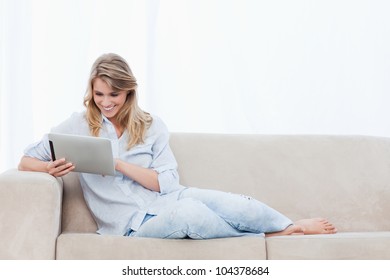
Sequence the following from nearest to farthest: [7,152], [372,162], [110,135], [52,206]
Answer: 1. [52,206]
2. [110,135]
3. [372,162]
4. [7,152]

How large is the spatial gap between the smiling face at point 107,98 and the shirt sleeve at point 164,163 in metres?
0.21

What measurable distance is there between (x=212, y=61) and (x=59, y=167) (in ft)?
4.35

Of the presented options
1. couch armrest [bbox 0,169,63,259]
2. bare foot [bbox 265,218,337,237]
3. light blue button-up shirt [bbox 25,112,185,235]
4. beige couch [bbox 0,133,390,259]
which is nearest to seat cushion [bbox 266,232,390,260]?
beige couch [bbox 0,133,390,259]

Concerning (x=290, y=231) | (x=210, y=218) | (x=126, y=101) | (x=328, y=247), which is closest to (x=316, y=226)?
(x=290, y=231)

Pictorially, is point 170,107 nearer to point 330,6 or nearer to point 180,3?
point 180,3

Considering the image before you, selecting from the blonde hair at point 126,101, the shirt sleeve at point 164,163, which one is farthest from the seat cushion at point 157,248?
the blonde hair at point 126,101

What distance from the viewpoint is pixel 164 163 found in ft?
9.17

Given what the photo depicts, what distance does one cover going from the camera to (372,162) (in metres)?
3.04

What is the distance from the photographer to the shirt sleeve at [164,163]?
2742 millimetres

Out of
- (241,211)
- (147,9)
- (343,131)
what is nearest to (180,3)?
(147,9)

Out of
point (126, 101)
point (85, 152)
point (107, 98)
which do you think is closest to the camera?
point (85, 152)

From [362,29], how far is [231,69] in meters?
0.74

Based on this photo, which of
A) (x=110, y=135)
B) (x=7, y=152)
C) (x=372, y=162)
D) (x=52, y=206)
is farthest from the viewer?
(x=7, y=152)

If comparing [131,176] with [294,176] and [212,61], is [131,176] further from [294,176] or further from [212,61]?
[212,61]
